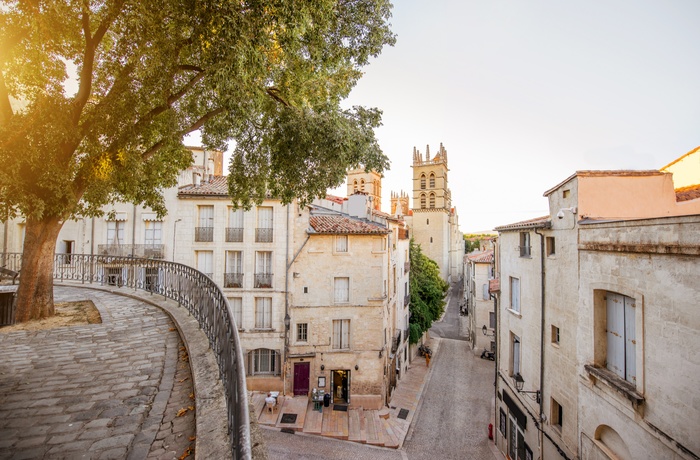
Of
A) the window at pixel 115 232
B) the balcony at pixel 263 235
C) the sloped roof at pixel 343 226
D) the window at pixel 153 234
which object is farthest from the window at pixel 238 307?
the window at pixel 115 232

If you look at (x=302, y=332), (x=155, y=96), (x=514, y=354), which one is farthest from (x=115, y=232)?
(x=514, y=354)

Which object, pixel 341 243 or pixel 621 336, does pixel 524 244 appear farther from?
pixel 341 243

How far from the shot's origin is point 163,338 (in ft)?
22.3

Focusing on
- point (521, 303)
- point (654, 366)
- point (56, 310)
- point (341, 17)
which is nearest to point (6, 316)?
point (56, 310)

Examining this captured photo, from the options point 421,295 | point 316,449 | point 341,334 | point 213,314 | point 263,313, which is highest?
point 213,314

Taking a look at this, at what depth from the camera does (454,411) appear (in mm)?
20328

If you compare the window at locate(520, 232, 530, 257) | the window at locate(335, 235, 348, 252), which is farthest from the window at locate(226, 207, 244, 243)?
the window at locate(520, 232, 530, 257)

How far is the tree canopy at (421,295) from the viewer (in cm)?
3122

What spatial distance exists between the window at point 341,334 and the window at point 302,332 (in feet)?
5.86

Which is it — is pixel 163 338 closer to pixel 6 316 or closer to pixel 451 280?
pixel 6 316

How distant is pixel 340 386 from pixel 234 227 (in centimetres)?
1208

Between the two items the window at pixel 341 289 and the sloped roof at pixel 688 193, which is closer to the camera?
the sloped roof at pixel 688 193

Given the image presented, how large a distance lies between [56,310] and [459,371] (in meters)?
26.5

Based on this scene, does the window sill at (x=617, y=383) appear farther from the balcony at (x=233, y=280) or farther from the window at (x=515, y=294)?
the balcony at (x=233, y=280)
